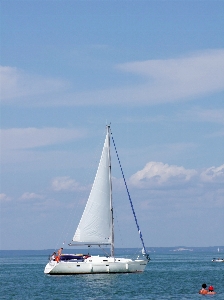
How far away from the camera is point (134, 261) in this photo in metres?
102

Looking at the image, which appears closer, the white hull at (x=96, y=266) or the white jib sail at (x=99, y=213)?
the white hull at (x=96, y=266)

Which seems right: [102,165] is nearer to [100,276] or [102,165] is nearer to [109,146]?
[109,146]

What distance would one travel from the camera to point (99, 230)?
98.7m

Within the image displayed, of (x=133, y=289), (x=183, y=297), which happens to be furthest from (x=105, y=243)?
(x=183, y=297)

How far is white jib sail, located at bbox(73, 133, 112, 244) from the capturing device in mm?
98688

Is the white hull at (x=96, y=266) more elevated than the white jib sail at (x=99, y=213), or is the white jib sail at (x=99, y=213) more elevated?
the white jib sail at (x=99, y=213)

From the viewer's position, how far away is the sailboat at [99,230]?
98438 mm

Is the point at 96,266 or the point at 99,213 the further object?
the point at 99,213

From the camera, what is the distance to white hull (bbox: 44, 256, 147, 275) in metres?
98.2

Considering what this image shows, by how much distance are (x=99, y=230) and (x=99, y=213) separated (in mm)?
2462

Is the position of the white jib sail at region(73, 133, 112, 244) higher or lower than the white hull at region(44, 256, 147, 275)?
higher

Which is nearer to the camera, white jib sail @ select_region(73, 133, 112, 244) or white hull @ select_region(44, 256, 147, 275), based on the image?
white hull @ select_region(44, 256, 147, 275)

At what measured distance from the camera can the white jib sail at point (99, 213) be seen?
9869cm

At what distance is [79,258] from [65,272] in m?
3.23
